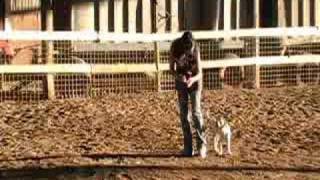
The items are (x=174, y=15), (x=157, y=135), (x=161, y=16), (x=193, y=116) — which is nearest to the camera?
(x=193, y=116)

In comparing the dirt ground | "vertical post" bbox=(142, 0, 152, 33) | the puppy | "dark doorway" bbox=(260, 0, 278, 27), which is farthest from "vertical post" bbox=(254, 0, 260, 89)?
the puppy

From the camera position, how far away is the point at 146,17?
18.8m

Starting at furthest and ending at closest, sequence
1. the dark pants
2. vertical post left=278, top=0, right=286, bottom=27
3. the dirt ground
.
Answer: vertical post left=278, top=0, right=286, bottom=27, the dark pants, the dirt ground

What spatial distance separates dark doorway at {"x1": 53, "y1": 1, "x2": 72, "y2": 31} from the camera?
60.5 ft

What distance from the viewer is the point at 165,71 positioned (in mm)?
17250

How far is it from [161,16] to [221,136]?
Answer: 27.1 feet

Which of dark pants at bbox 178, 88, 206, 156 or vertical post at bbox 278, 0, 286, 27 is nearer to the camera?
dark pants at bbox 178, 88, 206, 156

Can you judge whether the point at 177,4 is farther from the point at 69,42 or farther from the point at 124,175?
the point at 124,175

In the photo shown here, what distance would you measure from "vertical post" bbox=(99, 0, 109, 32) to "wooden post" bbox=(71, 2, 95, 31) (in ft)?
0.55

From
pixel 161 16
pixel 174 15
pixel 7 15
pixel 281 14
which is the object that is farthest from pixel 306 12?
pixel 7 15

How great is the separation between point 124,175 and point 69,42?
7934 millimetres

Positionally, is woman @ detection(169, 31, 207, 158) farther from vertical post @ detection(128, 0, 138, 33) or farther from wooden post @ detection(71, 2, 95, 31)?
vertical post @ detection(128, 0, 138, 33)

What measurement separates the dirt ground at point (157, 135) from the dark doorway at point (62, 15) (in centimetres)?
296

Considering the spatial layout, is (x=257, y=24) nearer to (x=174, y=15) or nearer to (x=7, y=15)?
(x=174, y=15)
